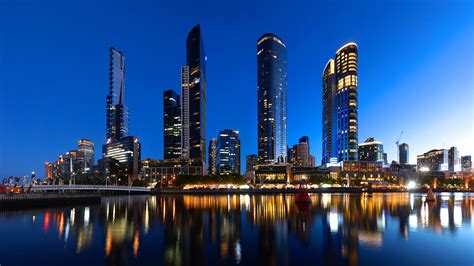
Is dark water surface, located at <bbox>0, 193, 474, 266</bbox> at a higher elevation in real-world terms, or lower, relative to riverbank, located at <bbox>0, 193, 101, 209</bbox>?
higher

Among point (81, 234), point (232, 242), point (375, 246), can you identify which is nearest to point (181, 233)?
point (232, 242)

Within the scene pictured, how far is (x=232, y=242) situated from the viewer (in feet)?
110

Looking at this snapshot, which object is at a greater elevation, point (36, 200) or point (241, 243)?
point (241, 243)

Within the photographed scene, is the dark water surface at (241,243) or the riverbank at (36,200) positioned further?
the riverbank at (36,200)

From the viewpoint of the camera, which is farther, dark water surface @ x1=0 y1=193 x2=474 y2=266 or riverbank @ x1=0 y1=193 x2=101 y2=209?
riverbank @ x1=0 y1=193 x2=101 y2=209

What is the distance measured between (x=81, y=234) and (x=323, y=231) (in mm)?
25349

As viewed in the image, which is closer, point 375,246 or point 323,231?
point 375,246

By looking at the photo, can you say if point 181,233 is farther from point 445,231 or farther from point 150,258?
point 445,231

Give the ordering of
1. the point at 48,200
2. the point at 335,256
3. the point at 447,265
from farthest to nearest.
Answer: the point at 48,200
the point at 335,256
the point at 447,265

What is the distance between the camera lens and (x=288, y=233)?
3862 centimetres

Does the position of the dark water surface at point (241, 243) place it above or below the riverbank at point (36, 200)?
above

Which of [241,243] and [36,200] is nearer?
[241,243]

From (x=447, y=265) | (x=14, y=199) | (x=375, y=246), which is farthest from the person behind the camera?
(x=14, y=199)

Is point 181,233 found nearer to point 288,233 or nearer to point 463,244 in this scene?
point 288,233
